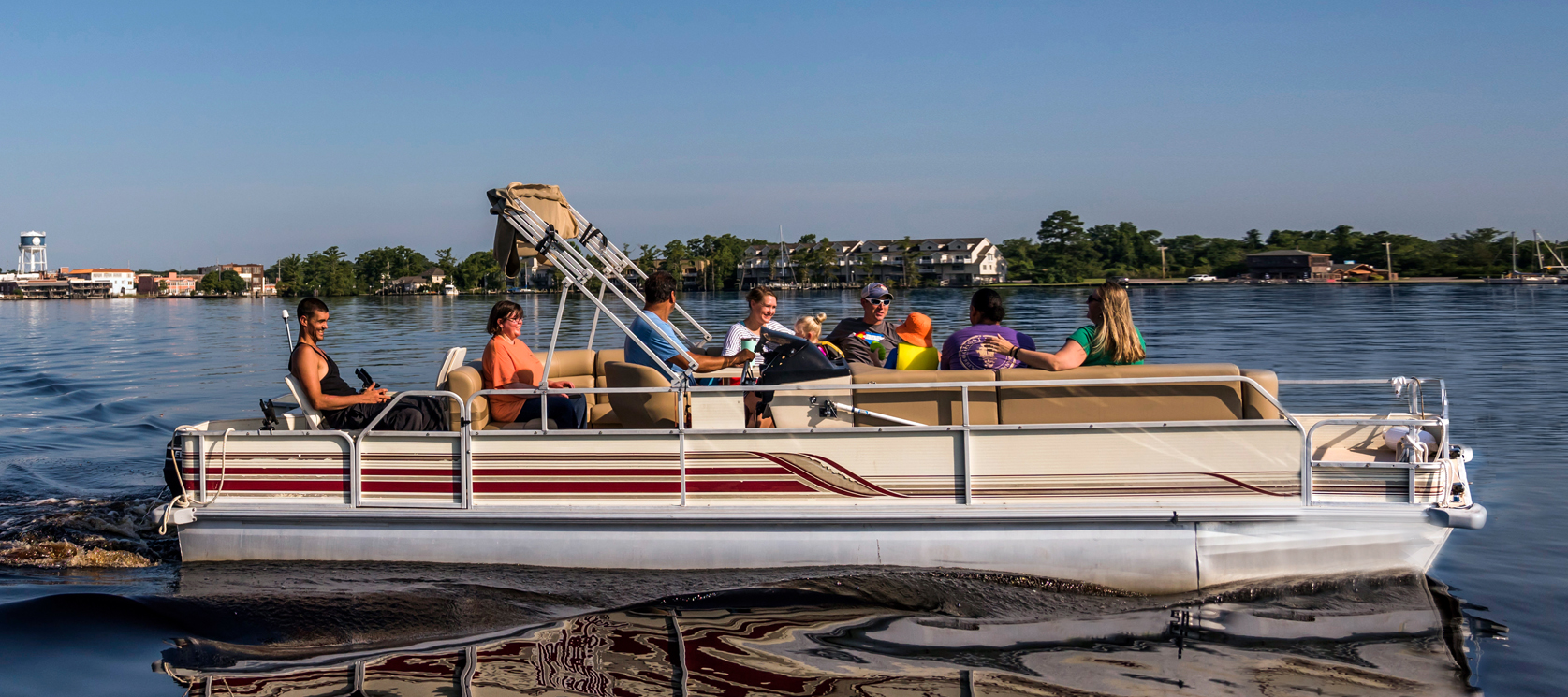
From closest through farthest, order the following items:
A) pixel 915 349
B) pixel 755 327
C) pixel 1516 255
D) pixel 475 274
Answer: pixel 915 349 → pixel 755 327 → pixel 1516 255 → pixel 475 274

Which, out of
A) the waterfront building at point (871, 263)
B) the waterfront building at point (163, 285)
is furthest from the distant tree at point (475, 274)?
the waterfront building at point (163, 285)

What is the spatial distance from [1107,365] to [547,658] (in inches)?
136

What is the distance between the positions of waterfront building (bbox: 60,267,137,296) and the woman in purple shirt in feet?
590

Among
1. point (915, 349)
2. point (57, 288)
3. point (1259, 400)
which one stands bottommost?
point (1259, 400)

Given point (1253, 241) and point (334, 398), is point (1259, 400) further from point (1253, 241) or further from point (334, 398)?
point (1253, 241)

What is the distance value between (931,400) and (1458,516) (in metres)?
2.72

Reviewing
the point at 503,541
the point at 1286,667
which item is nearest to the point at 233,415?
the point at 503,541

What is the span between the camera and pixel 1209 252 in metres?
134

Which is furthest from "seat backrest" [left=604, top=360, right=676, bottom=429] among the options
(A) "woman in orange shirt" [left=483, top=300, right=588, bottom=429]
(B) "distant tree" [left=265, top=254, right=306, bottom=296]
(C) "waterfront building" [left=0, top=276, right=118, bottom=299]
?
(C) "waterfront building" [left=0, top=276, right=118, bottom=299]

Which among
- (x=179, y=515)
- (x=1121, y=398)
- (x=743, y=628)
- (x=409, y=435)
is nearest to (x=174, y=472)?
(x=179, y=515)

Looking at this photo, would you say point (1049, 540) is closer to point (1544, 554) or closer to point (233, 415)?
point (1544, 554)

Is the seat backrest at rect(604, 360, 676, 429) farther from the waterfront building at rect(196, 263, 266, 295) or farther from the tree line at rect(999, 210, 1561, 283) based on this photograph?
the waterfront building at rect(196, 263, 266, 295)

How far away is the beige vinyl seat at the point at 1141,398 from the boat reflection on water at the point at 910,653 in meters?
1.01

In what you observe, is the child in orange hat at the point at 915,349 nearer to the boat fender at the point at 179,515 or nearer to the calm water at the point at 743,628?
the calm water at the point at 743,628
